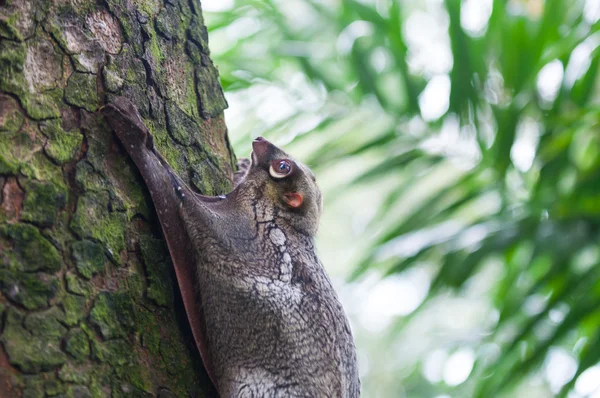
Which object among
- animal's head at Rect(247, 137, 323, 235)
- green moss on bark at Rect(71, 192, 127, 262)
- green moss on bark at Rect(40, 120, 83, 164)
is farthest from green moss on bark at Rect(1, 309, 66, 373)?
animal's head at Rect(247, 137, 323, 235)

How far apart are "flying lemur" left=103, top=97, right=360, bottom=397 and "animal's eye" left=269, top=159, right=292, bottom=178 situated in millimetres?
359

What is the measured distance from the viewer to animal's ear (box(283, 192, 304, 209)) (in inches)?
130

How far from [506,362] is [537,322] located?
14.2 inches

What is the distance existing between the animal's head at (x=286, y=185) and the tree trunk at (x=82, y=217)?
611mm

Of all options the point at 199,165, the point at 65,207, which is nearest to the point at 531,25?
the point at 199,165

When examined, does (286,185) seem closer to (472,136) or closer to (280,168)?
(280,168)

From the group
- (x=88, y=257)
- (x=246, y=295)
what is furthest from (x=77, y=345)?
(x=246, y=295)

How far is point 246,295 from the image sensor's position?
9.02 feet

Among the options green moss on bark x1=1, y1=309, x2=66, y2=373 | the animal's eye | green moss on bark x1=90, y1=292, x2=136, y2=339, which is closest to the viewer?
green moss on bark x1=1, y1=309, x2=66, y2=373

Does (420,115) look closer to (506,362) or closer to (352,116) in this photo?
(352,116)

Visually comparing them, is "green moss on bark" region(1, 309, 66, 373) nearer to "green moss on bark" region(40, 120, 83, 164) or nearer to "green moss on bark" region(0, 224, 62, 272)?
"green moss on bark" region(0, 224, 62, 272)

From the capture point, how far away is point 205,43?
320 cm

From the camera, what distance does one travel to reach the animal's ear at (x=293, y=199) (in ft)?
10.8

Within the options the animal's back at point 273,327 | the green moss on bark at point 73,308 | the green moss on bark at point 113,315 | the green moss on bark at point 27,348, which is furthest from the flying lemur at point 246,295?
the green moss on bark at point 27,348
